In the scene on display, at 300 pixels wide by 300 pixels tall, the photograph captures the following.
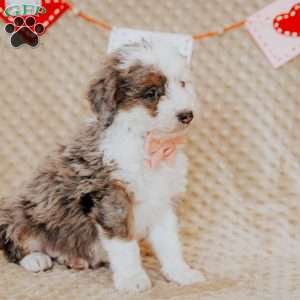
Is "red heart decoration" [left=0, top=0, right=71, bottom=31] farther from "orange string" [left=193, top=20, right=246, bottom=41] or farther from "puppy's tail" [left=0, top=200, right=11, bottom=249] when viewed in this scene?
"puppy's tail" [left=0, top=200, right=11, bottom=249]

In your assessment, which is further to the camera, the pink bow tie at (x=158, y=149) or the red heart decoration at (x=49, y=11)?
the red heart decoration at (x=49, y=11)

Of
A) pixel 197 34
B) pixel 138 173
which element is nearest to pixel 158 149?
pixel 138 173

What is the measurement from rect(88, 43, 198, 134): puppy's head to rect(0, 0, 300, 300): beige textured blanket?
2.44 feet

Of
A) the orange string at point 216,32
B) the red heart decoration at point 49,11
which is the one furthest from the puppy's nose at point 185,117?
the red heart decoration at point 49,11

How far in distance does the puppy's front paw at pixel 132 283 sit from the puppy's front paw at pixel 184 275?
118mm

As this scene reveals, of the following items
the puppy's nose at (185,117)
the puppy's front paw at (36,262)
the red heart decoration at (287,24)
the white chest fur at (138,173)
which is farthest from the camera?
the red heart decoration at (287,24)

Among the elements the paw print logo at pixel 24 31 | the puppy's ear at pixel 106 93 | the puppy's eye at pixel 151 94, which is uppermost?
the paw print logo at pixel 24 31

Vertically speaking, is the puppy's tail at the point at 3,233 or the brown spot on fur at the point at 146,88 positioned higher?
the brown spot on fur at the point at 146,88

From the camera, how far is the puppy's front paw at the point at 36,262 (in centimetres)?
229

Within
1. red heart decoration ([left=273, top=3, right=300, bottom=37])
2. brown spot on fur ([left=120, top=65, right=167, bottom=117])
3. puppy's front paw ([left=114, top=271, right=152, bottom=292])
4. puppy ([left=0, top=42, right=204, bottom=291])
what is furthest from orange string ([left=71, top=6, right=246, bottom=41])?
puppy's front paw ([left=114, top=271, right=152, bottom=292])

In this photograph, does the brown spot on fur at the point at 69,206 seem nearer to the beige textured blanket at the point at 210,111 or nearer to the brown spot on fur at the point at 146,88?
the brown spot on fur at the point at 146,88

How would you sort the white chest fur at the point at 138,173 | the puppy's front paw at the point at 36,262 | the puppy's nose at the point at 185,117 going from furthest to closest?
the puppy's front paw at the point at 36,262 < the white chest fur at the point at 138,173 < the puppy's nose at the point at 185,117

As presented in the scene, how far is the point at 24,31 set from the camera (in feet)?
9.59

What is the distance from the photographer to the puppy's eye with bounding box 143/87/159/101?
207 cm
